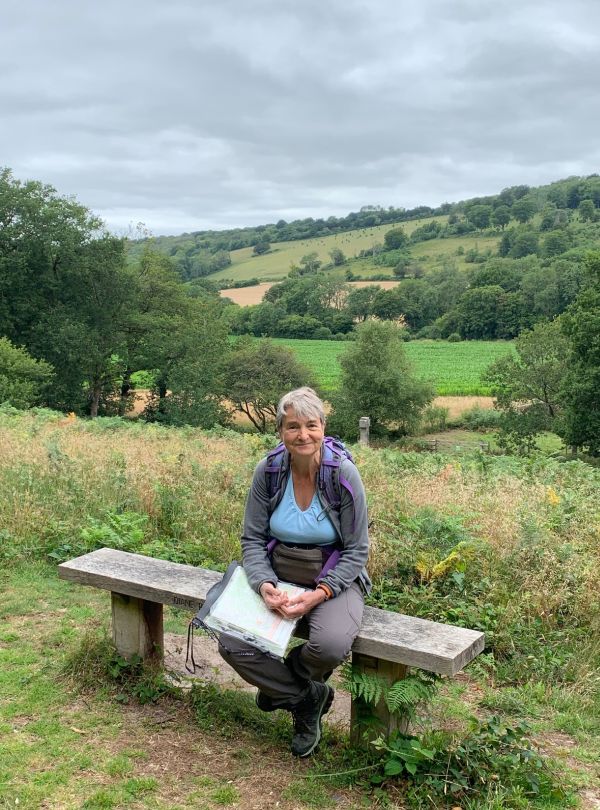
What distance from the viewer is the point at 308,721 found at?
11.0ft

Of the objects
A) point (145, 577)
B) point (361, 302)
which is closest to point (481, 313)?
point (361, 302)

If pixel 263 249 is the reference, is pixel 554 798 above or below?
below

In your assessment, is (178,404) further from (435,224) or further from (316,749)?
(435,224)

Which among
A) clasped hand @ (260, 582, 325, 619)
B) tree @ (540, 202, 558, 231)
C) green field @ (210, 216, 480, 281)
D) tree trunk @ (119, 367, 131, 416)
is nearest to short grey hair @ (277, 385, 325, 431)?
clasped hand @ (260, 582, 325, 619)

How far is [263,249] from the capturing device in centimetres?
14525

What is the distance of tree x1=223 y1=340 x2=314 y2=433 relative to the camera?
139ft

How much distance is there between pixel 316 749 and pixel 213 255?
143474 mm

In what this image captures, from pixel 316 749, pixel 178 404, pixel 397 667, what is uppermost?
pixel 397 667

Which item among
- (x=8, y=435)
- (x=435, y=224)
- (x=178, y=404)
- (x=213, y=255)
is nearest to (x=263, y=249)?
(x=213, y=255)

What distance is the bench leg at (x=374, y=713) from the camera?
3242mm

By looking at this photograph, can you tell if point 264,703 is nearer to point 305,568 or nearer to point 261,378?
point 305,568

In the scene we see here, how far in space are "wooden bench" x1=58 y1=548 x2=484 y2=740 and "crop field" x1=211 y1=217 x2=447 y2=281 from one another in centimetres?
11492

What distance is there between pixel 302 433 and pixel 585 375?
26677 mm

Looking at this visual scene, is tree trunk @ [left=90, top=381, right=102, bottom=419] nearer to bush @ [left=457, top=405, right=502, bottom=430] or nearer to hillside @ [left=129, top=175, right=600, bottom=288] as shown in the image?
bush @ [left=457, top=405, right=502, bottom=430]
